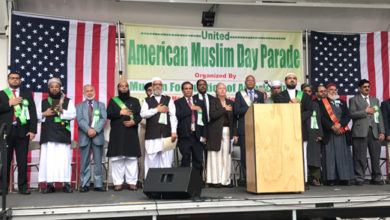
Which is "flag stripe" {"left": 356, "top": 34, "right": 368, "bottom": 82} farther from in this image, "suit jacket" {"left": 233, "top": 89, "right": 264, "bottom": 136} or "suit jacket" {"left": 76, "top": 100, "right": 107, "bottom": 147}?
"suit jacket" {"left": 76, "top": 100, "right": 107, "bottom": 147}

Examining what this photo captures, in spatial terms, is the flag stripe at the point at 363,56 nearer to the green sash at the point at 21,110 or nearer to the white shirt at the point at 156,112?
the white shirt at the point at 156,112

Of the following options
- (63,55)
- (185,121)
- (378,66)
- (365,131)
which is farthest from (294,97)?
(63,55)

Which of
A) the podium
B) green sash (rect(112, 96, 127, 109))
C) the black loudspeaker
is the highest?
green sash (rect(112, 96, 127, 109))

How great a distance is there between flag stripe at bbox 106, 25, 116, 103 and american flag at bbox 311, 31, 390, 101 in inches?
148

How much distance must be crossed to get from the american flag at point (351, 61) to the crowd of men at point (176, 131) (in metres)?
1.26

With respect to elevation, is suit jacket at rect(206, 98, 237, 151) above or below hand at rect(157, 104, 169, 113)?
below

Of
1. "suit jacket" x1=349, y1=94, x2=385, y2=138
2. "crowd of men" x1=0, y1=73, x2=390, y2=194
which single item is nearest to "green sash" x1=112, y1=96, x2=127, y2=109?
"crowd of men" x1=0, y1=73, x2=390, y2=194

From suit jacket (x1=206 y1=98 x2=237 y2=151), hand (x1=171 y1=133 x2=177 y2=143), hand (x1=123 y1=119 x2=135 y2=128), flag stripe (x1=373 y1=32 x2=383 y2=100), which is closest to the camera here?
hand (x1=123 y1=119 x2=135 y2=128)

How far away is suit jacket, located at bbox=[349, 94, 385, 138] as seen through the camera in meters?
6.95

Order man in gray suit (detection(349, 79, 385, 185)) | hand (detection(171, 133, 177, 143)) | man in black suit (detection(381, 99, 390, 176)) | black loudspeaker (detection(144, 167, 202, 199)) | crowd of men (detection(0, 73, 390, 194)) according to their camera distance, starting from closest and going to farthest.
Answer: black loudspeaker (detection(144, 167, 202, 199)) → crowd of men (detection(0, 73, 390, 194)) → hand (detection(171, 133, 177, 143)) → man in gray suit (detection(349, 79, 385, 185)) → man in black suit (detection(381, 99, 390, 176))

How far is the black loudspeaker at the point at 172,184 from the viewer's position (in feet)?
14.9

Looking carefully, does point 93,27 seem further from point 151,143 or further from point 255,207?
point 255,207

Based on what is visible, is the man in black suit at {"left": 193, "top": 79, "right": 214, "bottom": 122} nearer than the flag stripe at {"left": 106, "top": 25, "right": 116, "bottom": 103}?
Yes

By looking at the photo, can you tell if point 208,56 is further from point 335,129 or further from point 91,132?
point 91,132
